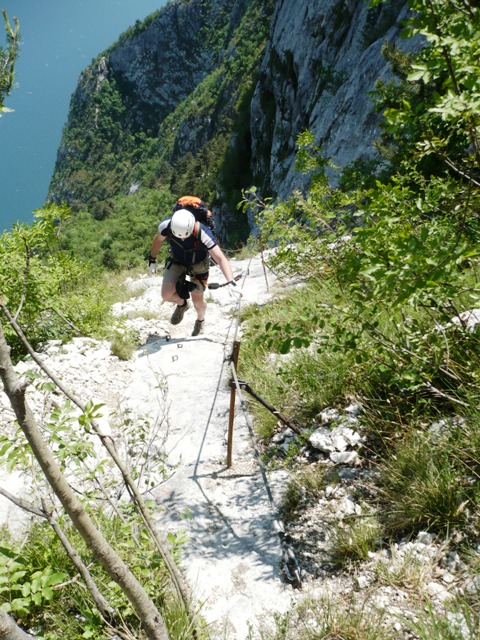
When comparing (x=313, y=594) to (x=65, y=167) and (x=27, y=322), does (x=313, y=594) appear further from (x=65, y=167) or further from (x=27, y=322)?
(x=65, y=167)

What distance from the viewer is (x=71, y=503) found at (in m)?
1.35

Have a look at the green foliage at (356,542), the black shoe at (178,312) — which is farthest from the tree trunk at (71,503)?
the black shoe at (178,312)

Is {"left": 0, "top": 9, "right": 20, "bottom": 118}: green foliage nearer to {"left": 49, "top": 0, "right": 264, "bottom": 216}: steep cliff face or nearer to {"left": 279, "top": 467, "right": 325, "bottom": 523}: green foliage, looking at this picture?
{"left": 279, "top": 467, "right": 325, "bottom": 523}: green foliage

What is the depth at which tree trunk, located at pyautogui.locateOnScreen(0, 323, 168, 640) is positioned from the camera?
1.15m

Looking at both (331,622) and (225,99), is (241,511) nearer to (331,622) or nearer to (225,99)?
(331,622)

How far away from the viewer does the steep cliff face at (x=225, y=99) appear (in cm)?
1952

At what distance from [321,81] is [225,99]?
5223cm

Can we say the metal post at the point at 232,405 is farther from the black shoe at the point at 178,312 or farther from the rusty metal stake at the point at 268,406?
the black shoe at the point at 178,312

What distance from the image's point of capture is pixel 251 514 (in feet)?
9.43

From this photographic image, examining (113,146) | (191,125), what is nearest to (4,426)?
(191,125)

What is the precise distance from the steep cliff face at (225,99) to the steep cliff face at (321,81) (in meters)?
0.08

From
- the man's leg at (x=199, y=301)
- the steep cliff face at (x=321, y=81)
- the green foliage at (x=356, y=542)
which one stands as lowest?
the green foliage at (x=356, y=542)

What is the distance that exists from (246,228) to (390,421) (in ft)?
130

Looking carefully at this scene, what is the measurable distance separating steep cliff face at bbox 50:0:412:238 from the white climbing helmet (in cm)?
306
